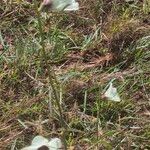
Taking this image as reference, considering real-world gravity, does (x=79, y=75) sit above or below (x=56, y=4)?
below

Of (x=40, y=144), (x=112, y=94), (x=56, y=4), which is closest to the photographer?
(x=56, y=4)

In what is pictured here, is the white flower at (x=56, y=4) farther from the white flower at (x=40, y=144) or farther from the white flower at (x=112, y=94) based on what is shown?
the white flower at (x=112, y=94)

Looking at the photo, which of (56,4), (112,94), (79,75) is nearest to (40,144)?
(56,4)

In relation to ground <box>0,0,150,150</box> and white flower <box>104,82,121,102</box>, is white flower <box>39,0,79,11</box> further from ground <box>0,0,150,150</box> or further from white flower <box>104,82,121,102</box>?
white flower <box>104,82,121,102</box>

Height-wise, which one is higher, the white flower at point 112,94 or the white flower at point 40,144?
the white flower at point 40,144

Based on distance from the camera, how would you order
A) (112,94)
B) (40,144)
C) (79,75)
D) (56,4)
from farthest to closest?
(79,75)
(112,94)
(40,144)
(56,4)

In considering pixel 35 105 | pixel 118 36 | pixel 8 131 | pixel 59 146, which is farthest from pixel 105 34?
pixel 59 146

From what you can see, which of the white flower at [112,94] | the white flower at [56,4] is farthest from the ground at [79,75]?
the white flower at [56,4]

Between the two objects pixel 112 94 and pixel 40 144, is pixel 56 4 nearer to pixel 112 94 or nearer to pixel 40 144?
pixel 40 144

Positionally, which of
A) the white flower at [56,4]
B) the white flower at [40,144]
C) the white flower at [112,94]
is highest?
the white flower at [56,4]

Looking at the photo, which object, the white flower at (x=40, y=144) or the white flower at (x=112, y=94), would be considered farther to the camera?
the white flower at (x=112, y=94)

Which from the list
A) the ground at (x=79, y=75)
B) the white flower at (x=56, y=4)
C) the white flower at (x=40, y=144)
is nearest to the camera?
the white flower at (x=56, y=4)
